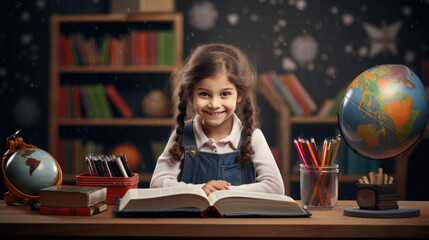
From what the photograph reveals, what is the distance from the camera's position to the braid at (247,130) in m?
1.62

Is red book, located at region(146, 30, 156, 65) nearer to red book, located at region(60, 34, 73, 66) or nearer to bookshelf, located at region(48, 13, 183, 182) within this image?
bookshelf, located at region(48, 13, 183, 182)

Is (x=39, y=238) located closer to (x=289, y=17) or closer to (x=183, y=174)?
(x=183, y=174)

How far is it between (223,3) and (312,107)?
1172 mm

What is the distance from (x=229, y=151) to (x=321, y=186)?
0.42m

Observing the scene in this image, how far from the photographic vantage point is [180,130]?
66.1 inches

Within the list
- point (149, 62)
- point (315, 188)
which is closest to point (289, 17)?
point (149, 62)

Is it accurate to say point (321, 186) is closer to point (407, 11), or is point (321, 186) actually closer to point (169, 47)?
point (169, 47)

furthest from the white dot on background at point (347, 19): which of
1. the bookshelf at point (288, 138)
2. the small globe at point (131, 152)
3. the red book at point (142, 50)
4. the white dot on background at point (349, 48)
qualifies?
the small globe at point (131, 152)

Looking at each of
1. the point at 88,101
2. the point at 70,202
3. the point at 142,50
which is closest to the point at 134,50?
the point at 142,50

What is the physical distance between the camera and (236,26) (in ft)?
12.6

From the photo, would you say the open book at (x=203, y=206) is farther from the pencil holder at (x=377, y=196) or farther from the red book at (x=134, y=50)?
the red book at (x=134, y=50)

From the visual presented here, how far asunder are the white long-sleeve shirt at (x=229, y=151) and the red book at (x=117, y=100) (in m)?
1.96

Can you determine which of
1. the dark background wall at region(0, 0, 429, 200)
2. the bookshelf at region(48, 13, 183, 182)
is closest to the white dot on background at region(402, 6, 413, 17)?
the dark background wall at region(0, 0, 429, 200)

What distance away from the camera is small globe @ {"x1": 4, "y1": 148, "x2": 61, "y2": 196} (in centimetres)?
137
